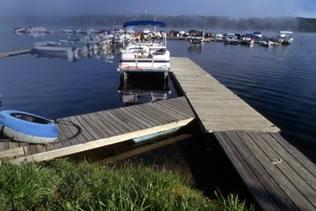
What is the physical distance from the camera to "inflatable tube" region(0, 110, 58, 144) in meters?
8.76

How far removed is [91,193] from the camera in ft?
16.6

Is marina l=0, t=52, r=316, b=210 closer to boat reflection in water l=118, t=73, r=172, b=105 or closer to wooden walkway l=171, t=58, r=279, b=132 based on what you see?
wooden walkway l=171, t=58, r=279, b=132

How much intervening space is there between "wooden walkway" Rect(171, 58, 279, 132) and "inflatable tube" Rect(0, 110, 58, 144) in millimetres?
A: 5287

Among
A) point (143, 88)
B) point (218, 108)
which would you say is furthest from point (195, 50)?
point (218, 108)

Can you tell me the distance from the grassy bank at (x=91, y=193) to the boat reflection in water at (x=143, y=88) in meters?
12.6

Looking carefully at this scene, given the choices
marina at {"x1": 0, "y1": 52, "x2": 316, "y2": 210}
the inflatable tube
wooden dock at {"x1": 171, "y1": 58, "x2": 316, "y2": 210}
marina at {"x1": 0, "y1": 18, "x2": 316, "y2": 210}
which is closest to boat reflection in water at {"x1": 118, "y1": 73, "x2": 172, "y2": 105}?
marina at {"x1": 0, "y1": 18, "x2": 316, "y2": 210}

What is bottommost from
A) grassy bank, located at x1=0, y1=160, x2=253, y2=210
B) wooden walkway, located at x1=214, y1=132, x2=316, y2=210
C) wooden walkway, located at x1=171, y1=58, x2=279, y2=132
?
wooden walkway, located at x1=214, y1=132, x2=316, y2=210

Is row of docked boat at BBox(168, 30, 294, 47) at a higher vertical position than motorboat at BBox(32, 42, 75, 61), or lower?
higher

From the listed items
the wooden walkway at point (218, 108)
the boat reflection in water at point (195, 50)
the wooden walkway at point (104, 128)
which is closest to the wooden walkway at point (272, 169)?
the wooden walkway at point (218, 108)

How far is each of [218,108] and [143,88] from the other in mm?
8450

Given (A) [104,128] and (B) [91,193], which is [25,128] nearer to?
(A) [104,128]

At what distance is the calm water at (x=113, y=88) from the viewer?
1575 centimetres

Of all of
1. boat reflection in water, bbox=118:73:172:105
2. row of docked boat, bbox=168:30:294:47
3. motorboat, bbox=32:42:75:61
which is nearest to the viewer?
boat reflection in water, bbox=118:73:172:105

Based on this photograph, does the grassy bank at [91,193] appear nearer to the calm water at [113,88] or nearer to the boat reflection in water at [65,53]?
the calm water at [113,88]
